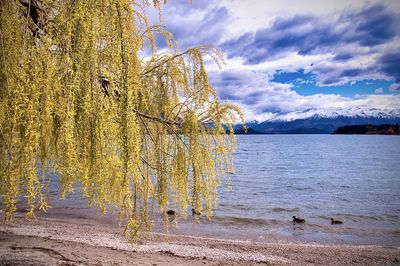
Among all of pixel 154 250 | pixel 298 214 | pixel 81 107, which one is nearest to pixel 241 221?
pixel 298 214

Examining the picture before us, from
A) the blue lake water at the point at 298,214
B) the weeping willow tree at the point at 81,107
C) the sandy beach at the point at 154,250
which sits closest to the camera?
the weeping willow tree at the point at 81,107

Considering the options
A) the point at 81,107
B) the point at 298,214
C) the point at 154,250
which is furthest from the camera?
the point at 298,214

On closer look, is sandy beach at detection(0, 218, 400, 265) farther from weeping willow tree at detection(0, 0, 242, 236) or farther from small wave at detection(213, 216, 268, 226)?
weeping willow tree at detection(0, 0, 242, 236)

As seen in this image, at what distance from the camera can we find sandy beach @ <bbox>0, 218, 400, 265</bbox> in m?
7.38

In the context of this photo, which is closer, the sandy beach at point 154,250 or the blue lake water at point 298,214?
the sandy beach at point 154,250

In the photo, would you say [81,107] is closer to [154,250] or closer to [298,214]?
[154,250]

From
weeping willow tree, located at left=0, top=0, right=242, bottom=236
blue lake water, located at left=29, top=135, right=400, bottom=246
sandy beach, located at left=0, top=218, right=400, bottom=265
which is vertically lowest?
blue lake water, located at left=29, top=135, right=400, bottom=246

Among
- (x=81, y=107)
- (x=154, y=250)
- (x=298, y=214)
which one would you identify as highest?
(x=81, y=107)

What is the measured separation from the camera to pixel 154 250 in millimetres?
9562

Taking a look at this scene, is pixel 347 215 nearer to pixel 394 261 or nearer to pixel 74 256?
pixel 394 261

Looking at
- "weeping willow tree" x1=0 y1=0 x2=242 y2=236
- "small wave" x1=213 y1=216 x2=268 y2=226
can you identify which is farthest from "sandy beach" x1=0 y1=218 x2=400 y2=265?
"weeping willow tree" x1=0 y1=0 x2=242 y2=236

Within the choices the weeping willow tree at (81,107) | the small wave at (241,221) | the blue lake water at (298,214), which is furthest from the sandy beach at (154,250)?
the weeping willow tree at (81,107)

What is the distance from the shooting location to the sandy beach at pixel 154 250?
291 inches

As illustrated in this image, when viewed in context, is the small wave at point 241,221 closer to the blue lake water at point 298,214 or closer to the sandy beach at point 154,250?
the blue lake water at point 298,214
